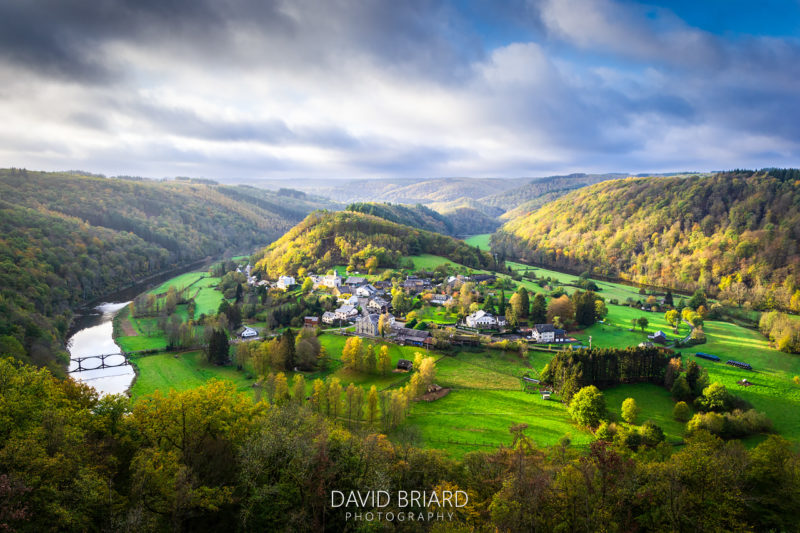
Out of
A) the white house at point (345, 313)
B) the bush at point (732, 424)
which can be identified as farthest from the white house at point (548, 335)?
the white house at point (345, 313)

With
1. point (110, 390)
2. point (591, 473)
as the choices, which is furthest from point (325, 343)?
point (591, 473)

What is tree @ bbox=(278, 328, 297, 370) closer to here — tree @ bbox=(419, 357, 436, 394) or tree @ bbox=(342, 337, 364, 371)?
tree @ bbox=(342, 337, 364, 371)

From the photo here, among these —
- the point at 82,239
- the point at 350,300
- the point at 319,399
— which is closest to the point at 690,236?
the point at 350,300

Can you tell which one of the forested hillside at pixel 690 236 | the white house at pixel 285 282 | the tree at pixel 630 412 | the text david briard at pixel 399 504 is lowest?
the tree at pixel 630 412

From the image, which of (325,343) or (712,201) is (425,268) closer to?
(325,343)

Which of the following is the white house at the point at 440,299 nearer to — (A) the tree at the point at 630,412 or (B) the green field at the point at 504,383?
(B) the green field at the point at 504,383
